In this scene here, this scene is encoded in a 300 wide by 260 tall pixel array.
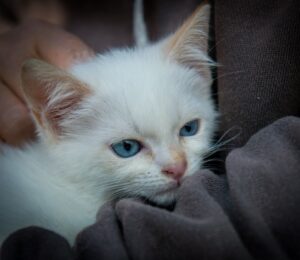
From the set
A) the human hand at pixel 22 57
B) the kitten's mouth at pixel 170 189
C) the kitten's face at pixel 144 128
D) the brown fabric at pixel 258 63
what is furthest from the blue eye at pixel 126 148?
the human hand at pixel 22 57

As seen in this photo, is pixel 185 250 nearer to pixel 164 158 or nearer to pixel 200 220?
pixel 200 220

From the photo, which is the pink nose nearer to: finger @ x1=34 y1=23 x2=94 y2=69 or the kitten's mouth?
the kitten's mouth

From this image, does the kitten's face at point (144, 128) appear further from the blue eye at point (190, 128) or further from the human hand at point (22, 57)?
the human hand at point (22, 57)

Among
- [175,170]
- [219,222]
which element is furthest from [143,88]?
[219,222]

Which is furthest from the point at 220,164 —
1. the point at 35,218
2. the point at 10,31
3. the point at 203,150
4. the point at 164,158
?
the point at 10,31

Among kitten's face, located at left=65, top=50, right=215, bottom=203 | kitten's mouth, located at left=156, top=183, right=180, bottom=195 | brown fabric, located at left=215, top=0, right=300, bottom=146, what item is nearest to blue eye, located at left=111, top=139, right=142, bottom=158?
kitten's face, located at left=65, top=50, right=215, bottom=203

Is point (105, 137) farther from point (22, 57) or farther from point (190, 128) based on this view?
point (22, 57)
